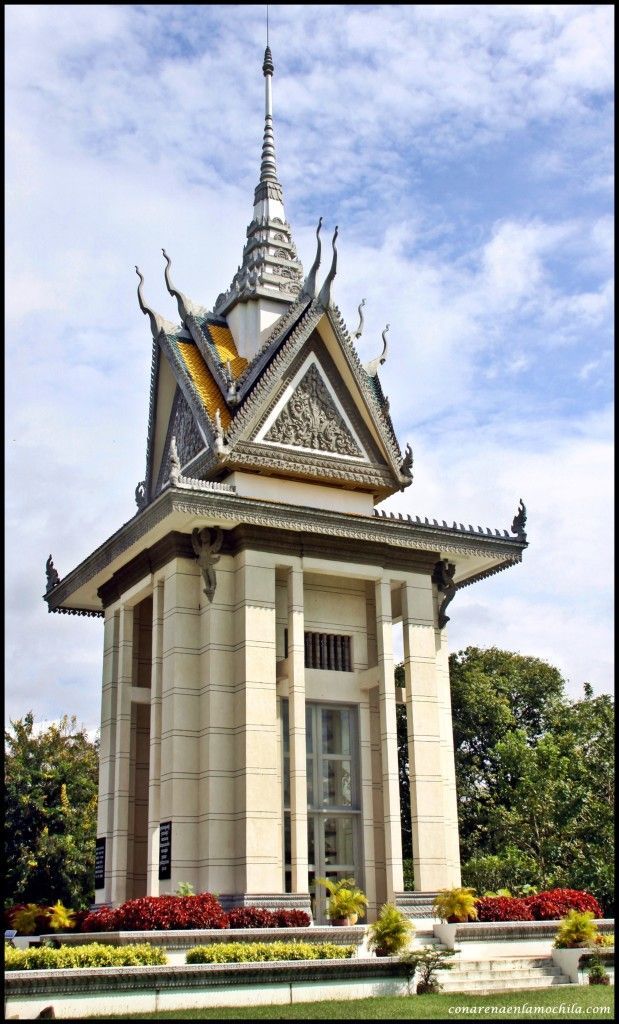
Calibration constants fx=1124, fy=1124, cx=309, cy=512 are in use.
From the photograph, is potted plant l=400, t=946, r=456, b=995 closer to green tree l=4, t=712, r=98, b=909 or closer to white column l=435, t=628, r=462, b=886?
white column l=435, t=628, r=462, b=886

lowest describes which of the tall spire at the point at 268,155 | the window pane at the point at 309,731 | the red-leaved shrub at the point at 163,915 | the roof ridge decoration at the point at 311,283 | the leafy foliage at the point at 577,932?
the leafy foliage at the point at 577,932

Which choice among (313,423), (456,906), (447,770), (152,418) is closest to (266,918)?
(456,906)

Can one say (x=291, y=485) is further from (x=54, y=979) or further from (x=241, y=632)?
(x=54, y=979)

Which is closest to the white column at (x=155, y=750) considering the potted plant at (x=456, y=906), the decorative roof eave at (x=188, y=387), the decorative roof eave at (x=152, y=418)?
the decorative roof eave at (x=188, y=387)

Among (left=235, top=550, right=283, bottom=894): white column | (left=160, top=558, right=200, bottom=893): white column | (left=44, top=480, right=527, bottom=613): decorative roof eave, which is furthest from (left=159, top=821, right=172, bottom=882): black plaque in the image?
(left=44, top=480, right=527, bottom=613): decorative roof eave

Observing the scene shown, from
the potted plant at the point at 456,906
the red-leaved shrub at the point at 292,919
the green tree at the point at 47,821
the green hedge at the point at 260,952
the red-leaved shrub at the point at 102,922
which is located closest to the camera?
the green hedge at the point at 260,952

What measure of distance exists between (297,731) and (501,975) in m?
6.22

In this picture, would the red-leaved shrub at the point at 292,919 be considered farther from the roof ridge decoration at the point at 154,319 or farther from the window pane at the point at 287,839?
the roof ridge decoration at the point at 154,319

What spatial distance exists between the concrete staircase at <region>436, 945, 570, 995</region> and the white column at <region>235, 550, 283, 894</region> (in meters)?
4.05

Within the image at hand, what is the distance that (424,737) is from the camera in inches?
955

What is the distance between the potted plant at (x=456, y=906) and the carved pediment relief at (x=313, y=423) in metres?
9.88

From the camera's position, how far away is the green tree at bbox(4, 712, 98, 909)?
37812 millimetres

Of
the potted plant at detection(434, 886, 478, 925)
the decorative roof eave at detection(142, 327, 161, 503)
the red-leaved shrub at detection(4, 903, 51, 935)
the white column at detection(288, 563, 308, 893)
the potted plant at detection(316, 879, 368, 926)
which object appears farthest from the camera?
the decorative roof eave at detection(142, 327, 161, 503)

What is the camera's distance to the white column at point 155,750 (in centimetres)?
2203
